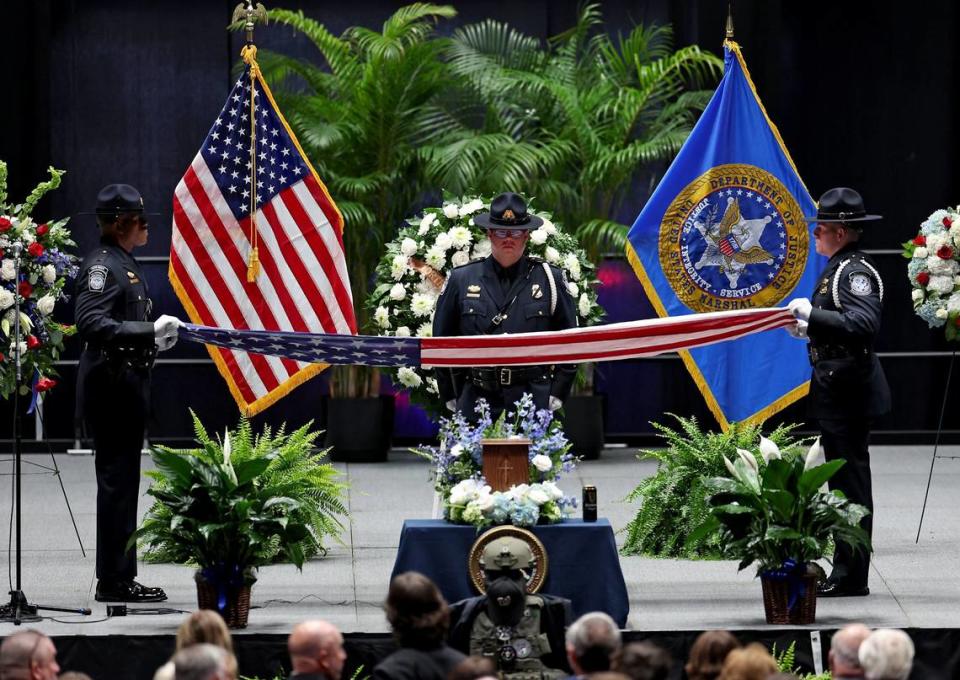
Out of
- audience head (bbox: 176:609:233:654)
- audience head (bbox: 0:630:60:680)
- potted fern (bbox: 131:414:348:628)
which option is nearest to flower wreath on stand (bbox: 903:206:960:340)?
potted fern (bbox: 131:414:348:628)

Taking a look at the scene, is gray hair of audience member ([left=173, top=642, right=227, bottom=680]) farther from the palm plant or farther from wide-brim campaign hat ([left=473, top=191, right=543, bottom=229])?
wide-brim campaign hat ([left=473, top=191, right=543, bottom=229])

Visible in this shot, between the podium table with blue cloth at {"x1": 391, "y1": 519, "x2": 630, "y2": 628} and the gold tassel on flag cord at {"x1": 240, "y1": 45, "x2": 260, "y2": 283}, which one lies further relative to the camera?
the gold tassel on flag cord at {"x1": 240, "y1": 45, "x2": 260, "y2": 283}

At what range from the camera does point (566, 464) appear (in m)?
8.52

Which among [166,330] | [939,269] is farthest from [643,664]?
[939,269]

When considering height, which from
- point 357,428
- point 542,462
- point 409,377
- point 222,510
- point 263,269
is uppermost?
point 263,269

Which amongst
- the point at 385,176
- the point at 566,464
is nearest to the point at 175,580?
the point at 566,464

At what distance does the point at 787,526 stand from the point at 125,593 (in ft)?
10.4

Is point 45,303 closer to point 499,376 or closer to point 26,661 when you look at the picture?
point 499,376

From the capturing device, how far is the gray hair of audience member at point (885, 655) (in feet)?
19.0

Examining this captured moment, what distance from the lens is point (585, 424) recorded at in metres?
14.1

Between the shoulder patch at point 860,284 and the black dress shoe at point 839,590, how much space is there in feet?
4.69

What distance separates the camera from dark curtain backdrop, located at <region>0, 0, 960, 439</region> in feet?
48.7

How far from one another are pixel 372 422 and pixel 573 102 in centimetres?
290

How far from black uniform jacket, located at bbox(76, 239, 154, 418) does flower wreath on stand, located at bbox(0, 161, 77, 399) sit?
2.14 feet
